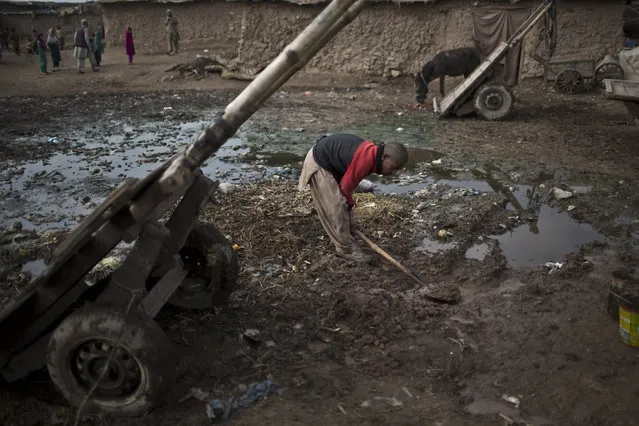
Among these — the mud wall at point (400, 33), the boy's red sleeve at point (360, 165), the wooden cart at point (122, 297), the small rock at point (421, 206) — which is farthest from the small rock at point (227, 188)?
the mud wall at point (400, 33)

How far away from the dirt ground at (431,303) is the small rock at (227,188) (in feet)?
0.66

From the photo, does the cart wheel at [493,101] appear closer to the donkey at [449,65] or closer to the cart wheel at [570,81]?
the donkey at [449,65]

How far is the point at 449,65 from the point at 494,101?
2.43 meters

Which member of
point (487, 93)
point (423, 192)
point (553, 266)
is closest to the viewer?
point (553, 266)

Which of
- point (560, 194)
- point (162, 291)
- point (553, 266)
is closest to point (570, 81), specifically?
point (560, 194)

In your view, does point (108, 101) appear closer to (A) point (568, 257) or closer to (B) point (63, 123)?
(B) point (63, 123)

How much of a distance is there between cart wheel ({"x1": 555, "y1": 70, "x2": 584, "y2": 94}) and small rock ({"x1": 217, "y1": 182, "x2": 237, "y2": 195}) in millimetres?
9786

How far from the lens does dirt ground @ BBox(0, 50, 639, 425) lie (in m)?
3.27

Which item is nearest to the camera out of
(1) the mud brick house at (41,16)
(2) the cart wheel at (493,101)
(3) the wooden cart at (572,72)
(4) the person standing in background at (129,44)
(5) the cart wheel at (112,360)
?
(5) the cart wheel at (112,360)

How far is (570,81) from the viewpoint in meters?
13.1

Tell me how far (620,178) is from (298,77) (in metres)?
11.1

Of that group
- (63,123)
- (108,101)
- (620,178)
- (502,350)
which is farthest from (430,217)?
(108,101)

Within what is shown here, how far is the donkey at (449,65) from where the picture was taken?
12633mm

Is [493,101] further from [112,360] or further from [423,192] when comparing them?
[112,360]
